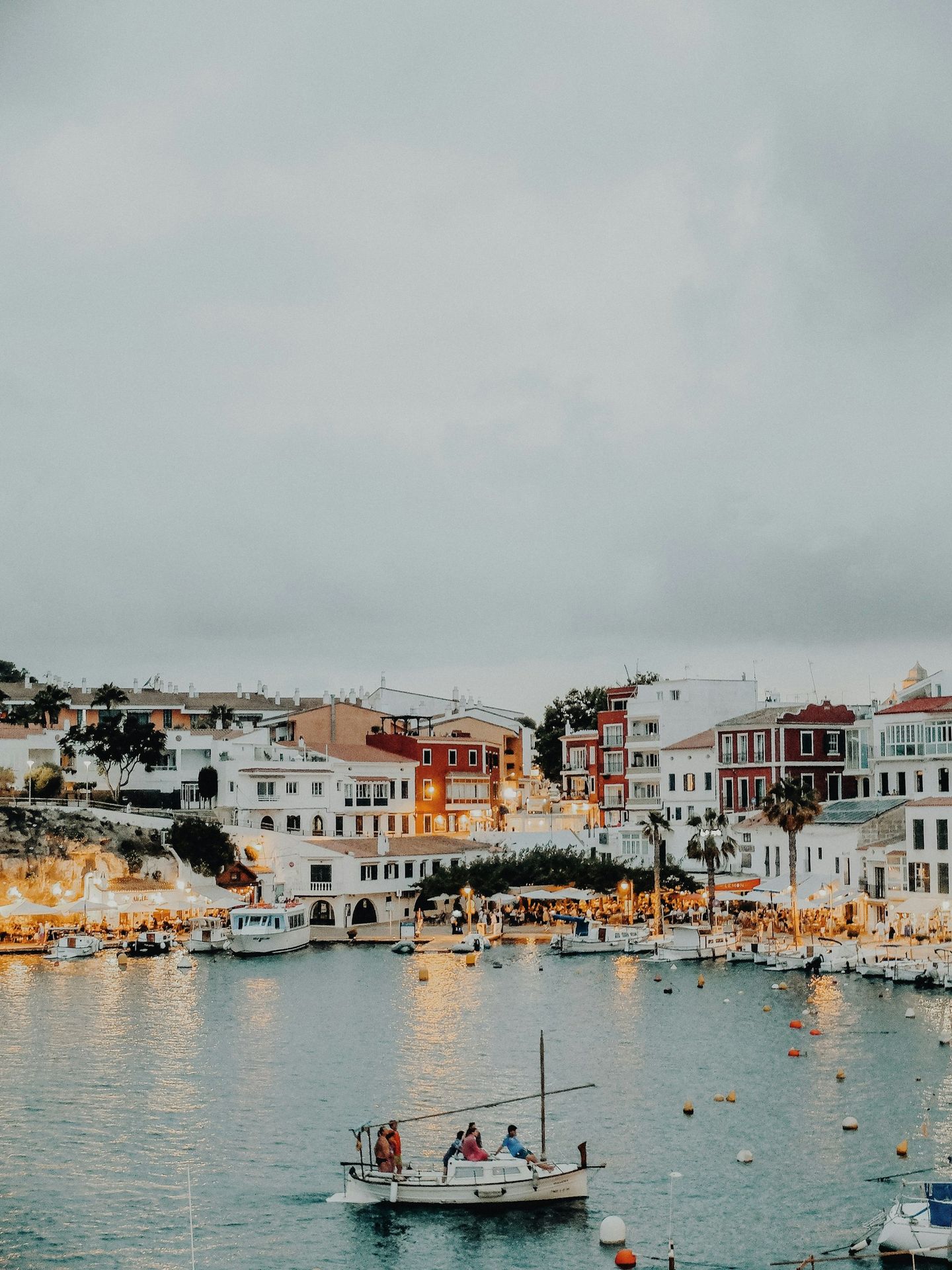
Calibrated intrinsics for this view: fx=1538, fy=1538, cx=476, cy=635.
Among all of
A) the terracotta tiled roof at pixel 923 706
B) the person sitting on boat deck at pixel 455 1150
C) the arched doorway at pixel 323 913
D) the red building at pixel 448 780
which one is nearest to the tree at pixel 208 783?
the red building at pixel 448 780

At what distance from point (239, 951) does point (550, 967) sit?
18.7 m

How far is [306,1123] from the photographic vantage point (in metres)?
47.9

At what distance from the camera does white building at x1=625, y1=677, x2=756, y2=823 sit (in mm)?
118312

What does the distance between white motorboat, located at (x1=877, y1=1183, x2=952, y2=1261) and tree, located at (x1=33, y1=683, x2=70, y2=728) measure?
355 ft

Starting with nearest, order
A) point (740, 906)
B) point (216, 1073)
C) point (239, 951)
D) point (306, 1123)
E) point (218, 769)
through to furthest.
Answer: point (306, 1123)
point (216, 1073)
point (239, 951)
point (740, 906)
point (218, 769)

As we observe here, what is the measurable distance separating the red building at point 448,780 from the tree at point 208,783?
14028mm

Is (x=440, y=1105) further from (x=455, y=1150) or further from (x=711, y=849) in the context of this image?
(x=711, y=849)

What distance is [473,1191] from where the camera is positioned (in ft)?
127

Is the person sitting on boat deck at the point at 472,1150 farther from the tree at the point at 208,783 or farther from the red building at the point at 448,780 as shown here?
the red building at the point at 448,780

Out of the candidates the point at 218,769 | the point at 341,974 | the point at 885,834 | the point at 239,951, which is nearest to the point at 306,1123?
the point at 341,974

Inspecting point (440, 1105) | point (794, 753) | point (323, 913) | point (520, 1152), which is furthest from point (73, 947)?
point (520, 1152)

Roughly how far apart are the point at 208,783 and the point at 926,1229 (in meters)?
88.6

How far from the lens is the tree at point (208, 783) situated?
385ft

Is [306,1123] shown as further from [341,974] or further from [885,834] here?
[885,834]
